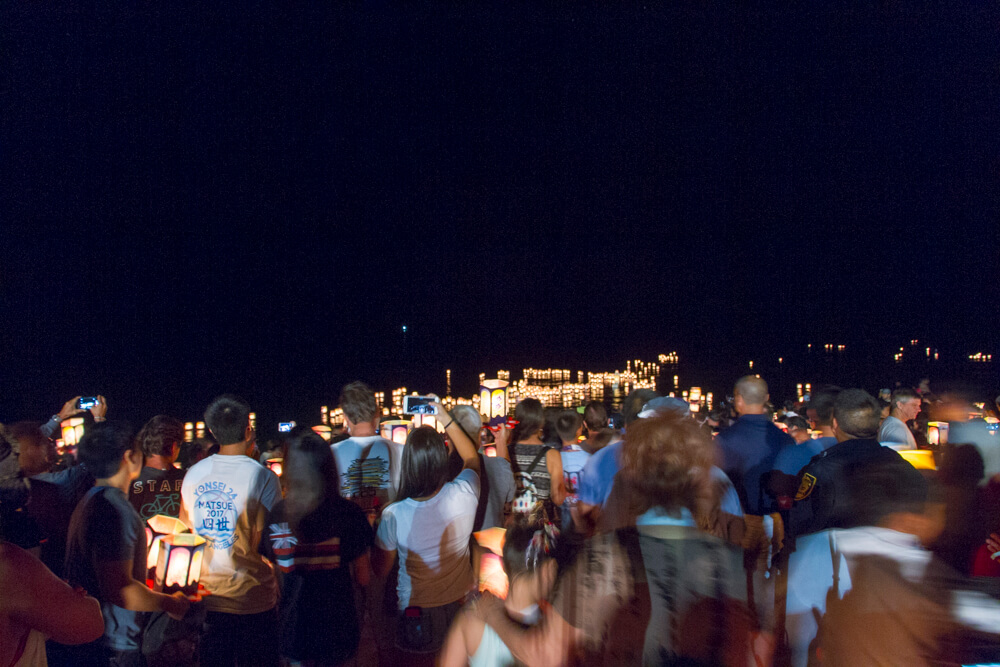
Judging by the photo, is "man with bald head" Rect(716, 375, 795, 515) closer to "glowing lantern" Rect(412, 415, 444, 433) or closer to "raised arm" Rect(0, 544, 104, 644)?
"glowing lantern" Rect(412, 415, 444, 433)

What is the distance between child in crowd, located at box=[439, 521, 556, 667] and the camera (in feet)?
6.20

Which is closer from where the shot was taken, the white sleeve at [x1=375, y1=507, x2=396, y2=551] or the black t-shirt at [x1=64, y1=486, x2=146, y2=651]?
the black t-shirt at [x1=64, y1=486, x2=146, y2=651]

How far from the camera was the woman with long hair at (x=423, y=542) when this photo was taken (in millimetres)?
2795

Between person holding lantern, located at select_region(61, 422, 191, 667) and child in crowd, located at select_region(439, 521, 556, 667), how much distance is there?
1.55 meters

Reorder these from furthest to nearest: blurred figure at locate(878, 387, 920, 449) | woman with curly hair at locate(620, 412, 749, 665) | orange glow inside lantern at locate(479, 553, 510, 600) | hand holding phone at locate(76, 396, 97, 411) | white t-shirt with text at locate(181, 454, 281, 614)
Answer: hand holding phone at locate(76, 396, 97, 411) → blurred figure at locate(878, 387, 920, 449) → white t-shirt with text at locate(181, 454, 281, 614) → orange glow inside lantern at locate(479, 553, 510, 600) → woman with curly hair at locate(620, 412, 749, 665)

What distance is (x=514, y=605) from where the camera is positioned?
1.91m

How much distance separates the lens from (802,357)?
54688mm

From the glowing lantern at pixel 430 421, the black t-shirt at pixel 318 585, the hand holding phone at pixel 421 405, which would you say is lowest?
the black t-shirt at pixel 318 585

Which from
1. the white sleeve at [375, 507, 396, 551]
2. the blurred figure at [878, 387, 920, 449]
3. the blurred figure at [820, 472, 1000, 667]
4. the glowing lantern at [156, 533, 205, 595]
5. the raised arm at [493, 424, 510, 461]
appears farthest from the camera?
the blurred figure at [878, 387, 920, 449]

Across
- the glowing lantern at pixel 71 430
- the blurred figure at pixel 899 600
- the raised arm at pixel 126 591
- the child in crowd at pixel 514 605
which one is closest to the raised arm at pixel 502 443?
the child in crowd at pixel 514 605

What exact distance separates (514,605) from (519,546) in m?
0.21

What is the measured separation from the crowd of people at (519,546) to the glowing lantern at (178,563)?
0.07 meters

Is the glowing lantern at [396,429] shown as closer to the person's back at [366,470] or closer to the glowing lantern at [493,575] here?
the person's back at [366,470]

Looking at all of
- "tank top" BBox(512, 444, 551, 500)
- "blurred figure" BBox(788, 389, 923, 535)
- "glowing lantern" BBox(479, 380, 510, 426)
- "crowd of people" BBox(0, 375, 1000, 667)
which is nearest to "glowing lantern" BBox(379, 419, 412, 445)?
"glowing lantern" BBox(479, 380, 510, 426)
